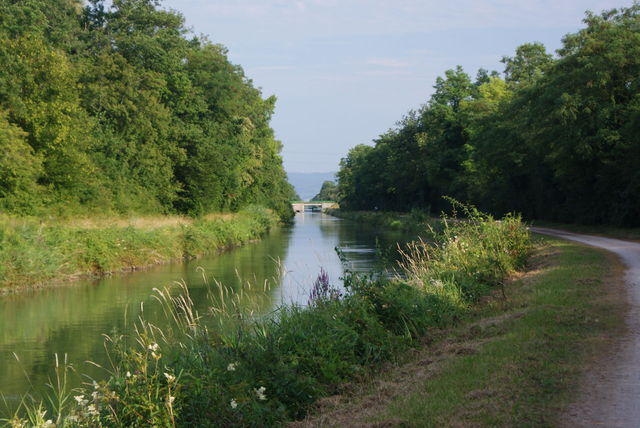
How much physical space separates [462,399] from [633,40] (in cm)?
3039

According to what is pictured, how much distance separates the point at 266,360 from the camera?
921 centimetres

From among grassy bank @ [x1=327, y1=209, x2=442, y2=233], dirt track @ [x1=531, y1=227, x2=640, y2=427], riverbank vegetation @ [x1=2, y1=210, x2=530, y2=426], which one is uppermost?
dirt track @ [x1=531, y1=227, x2=640, y2=427]

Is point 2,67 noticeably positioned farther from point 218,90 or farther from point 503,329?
point 503,329

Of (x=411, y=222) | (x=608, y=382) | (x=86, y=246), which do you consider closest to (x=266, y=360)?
(x=608, y=382)

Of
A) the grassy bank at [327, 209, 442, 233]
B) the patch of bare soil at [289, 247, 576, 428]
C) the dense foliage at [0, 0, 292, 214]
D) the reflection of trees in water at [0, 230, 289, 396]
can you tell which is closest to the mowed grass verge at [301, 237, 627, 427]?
the patch of bare soil at [289, 247, 576, 428]

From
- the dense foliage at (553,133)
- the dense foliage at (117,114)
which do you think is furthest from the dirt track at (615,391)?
the dense foliage at (117,114)

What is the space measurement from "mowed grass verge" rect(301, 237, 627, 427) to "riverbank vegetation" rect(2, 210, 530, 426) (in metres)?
0.46

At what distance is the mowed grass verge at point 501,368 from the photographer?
21.8 ft

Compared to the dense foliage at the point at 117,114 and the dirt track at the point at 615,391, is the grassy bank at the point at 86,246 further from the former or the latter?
the dirt track at the point at 615,391

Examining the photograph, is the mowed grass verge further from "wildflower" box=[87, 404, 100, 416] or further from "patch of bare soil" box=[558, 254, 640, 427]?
"wildflower" box=[87, 404, 100, 416]

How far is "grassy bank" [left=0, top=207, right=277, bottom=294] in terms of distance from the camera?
2345 centimetres

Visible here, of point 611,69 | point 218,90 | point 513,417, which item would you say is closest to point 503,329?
point 513,417

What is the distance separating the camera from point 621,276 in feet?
50.4

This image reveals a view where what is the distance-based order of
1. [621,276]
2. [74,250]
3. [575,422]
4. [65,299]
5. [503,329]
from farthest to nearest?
1. [74,250]
2. [65,299]
3. [621,276]
4. [503,329]
5. [575,422]
